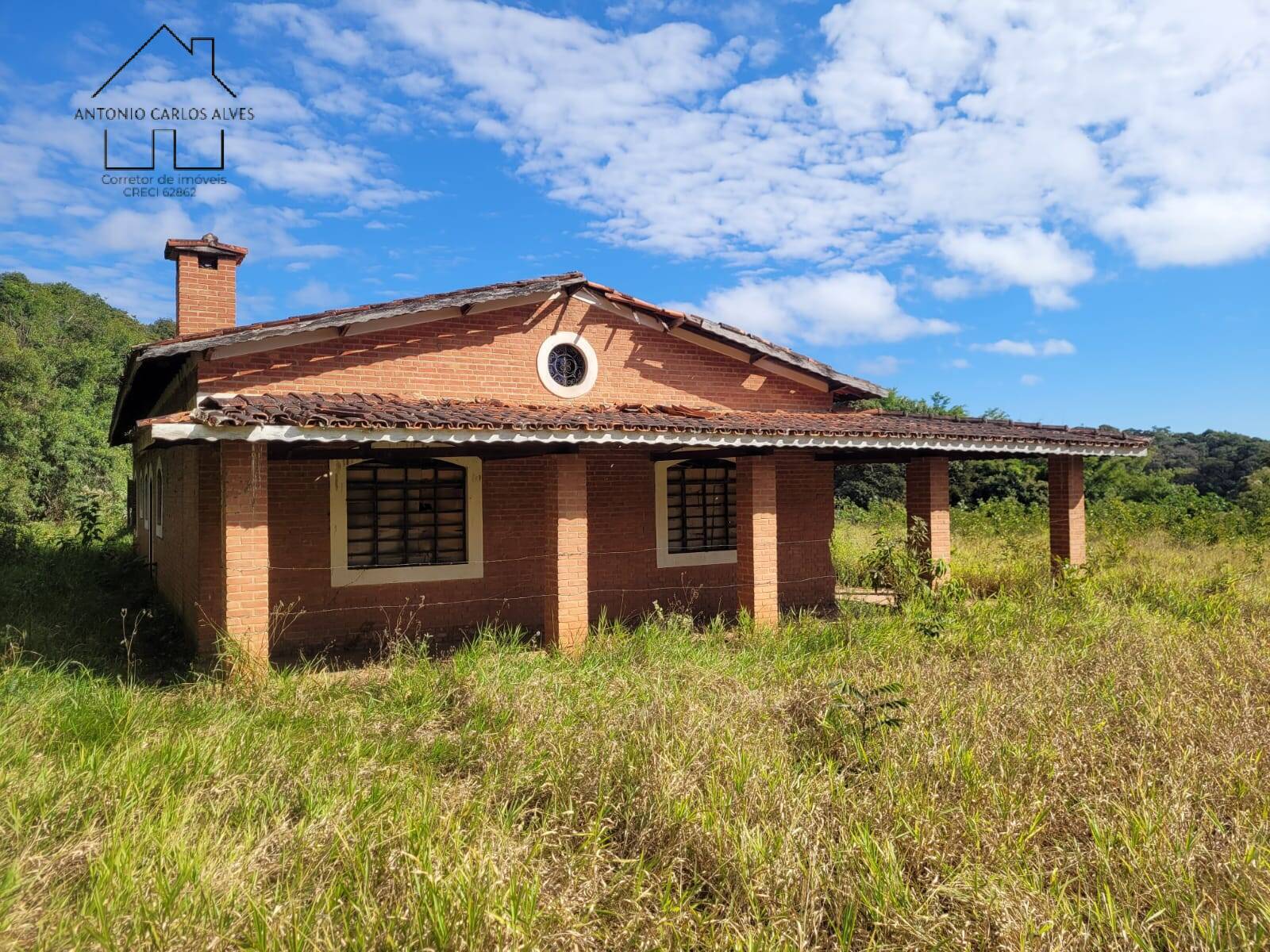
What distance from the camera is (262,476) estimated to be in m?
7.24

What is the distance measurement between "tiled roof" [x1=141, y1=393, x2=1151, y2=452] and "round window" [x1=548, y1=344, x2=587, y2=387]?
1.38 m

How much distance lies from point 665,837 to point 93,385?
4110 cm

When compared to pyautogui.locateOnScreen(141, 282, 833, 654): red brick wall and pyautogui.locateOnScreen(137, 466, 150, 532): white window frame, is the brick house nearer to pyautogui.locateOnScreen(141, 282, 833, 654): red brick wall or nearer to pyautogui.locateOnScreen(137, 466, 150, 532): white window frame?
pyautogui.locateOnScreen(141, 282, 833, 654): red brick wall

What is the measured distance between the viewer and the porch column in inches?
275

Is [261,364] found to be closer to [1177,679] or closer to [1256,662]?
[1177,679]

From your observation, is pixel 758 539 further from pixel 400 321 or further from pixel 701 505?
pixel 400 321

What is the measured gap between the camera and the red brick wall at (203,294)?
11.8m

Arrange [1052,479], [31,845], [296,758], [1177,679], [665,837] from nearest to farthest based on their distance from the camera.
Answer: [31,845] → [665,837] → [296,758] → [1177,679] → [1052,479]

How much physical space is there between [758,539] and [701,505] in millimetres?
2191

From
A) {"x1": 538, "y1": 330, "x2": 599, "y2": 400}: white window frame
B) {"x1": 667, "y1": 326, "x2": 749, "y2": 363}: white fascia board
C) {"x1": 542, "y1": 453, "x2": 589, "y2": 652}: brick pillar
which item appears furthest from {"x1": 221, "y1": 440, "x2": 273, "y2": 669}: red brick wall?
{"x1": 667, "y1": 326, "x2": 749, "y2": 363}: white fascia board

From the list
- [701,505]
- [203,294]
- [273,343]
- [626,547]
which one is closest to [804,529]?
[701,505]

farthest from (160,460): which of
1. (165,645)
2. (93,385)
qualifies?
(93,385)

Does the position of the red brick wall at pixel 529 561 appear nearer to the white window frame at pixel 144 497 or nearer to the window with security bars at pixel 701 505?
the window with security bars at pixel 701 505

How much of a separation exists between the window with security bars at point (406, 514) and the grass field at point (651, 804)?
9.04 feet
